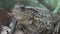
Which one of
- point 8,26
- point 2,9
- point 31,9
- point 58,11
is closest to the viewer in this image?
point 31,9

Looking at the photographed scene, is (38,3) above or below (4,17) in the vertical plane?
above

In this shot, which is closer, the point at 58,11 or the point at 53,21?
the point at 53,21

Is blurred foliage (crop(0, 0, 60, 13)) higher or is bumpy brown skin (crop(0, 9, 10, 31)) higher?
blurred foliage (crop(0, 0, 60, 13))

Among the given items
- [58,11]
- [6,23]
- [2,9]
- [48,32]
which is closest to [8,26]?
[6,23]

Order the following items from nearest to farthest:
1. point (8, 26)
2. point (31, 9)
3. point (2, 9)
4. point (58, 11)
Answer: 1. point (31, 9)
2. point (8, 26)
3. point (2, 9)
4. point (58, 11)

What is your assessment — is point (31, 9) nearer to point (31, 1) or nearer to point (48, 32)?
point (48, 32)

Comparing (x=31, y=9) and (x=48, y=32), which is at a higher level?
(x=31, y=9)

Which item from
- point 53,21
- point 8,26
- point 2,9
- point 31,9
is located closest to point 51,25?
point 53,21

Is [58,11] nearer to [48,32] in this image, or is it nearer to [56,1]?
[56,1]

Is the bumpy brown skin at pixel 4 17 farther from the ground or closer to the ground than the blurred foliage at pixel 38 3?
closer to the ground

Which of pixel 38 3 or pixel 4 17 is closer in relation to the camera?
pixel 4 17
